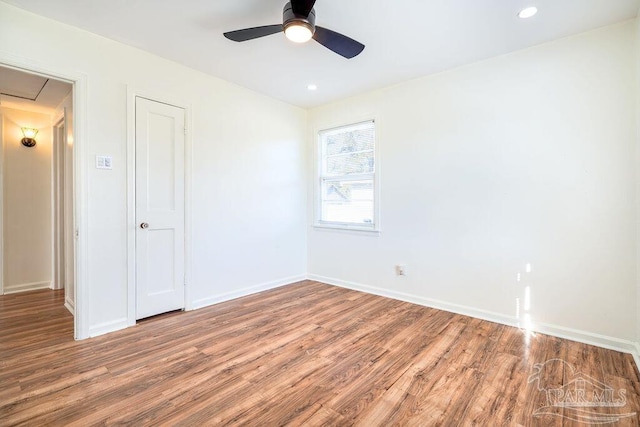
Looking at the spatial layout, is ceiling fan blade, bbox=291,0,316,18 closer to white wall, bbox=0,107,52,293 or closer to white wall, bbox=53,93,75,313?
white wall, bbox=53,93,75,313

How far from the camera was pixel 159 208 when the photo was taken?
3061 millimetres

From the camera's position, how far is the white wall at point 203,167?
8.49 feet

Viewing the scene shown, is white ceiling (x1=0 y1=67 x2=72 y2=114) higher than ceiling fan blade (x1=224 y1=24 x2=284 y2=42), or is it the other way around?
white ceiling (x1=0 y1=67 x2=72 y2=114)

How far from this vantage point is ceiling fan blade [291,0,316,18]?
75.2 inches

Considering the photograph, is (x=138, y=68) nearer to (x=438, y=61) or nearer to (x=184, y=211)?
(x=184, y=211)

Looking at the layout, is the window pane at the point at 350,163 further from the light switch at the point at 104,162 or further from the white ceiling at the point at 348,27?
the light switch at the point at 104,162

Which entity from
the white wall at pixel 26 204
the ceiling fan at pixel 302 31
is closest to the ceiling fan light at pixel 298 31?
the ceiling fan at pixel 302 31

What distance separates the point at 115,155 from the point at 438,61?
3.26 metres

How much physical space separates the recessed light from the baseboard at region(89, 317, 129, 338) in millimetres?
4215

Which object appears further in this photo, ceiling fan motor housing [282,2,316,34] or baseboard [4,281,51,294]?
baseboard [4,281,51,294]

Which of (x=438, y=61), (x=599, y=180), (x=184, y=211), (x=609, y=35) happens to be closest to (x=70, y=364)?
(x=184, y=211)

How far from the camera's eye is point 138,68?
9.46ft

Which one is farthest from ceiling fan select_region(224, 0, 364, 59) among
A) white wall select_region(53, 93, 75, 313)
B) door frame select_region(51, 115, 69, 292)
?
door frame select_region(51, 115, 69, 292)

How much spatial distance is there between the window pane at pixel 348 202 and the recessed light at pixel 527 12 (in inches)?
84.9
